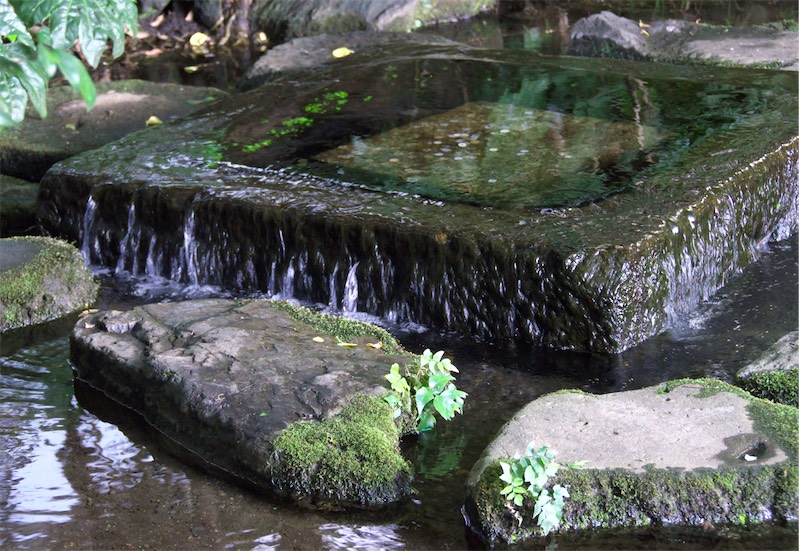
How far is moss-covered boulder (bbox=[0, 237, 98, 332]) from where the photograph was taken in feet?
17.3

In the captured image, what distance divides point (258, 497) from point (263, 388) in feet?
1.66

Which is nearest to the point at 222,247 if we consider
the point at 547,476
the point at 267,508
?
the point at 267,508

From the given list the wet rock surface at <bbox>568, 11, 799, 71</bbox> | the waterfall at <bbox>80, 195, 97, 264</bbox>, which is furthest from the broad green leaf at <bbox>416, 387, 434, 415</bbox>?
the wet rock surface at <bbox>568, 11, 799, 71</bbox>

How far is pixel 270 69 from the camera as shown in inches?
340

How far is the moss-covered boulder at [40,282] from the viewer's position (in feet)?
17.3

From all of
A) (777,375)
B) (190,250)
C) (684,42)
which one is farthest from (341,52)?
(777,375)

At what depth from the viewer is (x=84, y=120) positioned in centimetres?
777

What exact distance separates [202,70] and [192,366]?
7.46 metres

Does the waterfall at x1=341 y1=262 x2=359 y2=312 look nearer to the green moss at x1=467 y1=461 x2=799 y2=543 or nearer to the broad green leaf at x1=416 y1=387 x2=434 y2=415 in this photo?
the broad green leaf at x1=416 y1=387 x2=434 y2=415

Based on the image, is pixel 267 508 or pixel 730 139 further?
pixel 730 139

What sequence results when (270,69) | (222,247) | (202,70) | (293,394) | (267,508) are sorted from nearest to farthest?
(267,508), (293,394), (222,247), (270,69), (202,70)

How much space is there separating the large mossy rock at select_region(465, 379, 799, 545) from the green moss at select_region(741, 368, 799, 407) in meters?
0.29

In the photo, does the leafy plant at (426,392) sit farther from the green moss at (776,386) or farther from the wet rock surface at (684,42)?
the wet rock surface at (684,42)

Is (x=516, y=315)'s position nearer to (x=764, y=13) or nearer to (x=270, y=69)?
(x=270, y=69)
